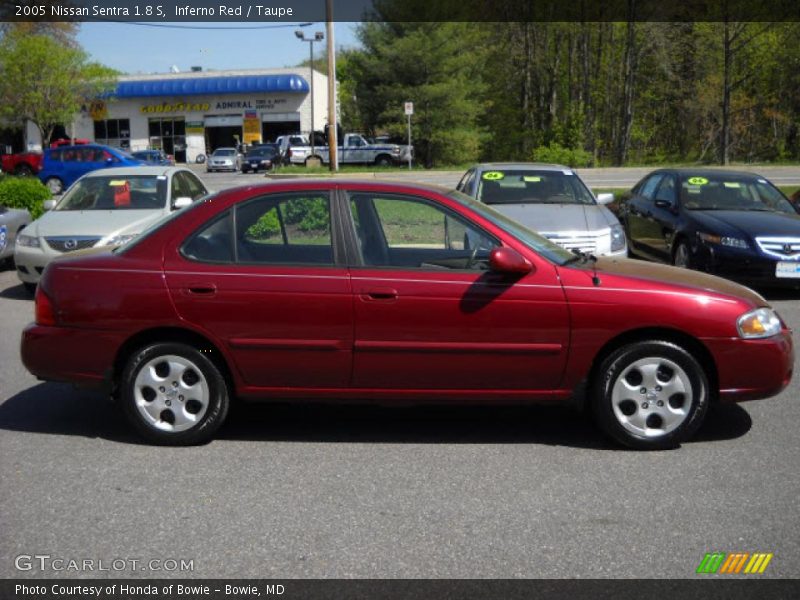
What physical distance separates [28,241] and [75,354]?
18.8 feet

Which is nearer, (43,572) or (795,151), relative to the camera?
(43,572)

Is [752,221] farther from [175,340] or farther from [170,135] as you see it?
[170,135]

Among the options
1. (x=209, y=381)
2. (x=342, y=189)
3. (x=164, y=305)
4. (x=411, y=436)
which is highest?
(x=342, y=189)

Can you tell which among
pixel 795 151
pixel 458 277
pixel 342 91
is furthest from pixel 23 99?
A: pixel 458 277

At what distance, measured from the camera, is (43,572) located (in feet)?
12.7

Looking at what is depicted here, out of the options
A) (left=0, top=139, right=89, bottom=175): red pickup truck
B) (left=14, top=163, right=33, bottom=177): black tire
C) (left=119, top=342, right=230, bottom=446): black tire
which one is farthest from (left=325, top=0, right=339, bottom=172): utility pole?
(left=119, top=342, right=230, bottom=446): black tire

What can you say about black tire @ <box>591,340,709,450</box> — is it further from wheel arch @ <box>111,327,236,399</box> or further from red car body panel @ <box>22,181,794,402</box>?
wheel arch @ <box>111,327,236,399</box>

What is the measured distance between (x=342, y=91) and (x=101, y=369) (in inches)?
2478

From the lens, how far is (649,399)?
5355 mm

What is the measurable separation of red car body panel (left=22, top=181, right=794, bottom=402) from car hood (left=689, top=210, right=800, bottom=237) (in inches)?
210

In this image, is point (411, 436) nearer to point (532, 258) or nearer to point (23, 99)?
point (532, 258)
